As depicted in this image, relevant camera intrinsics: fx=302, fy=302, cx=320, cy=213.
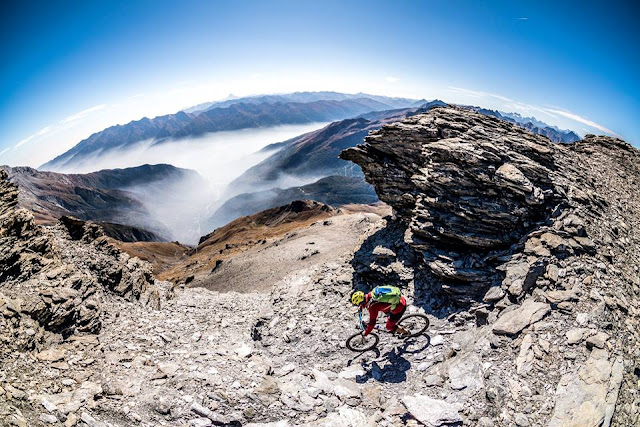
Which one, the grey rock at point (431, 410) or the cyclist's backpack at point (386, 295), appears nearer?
the grey rock at point (431, 410)

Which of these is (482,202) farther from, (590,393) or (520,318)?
(590,393)

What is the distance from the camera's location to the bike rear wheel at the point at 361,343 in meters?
13.1

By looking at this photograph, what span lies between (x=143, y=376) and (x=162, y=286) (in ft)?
53.8

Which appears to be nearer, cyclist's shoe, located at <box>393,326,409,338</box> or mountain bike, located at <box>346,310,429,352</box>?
cyclist's shoe, located at <box>393,326,409,338</box>

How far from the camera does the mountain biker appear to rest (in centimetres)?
1191

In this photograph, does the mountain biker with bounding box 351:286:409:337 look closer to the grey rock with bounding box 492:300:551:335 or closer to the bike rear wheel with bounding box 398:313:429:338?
the bike rear wheel with bounding box 398:313:429:338

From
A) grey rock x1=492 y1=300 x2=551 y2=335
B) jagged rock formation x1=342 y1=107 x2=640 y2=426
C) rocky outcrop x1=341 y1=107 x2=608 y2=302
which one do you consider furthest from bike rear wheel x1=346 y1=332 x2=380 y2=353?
grey rock x1=492 y1=300 x2=551 y2=335

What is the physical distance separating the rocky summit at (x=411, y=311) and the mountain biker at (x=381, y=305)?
1.34m

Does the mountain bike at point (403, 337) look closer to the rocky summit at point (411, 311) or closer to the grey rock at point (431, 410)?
the rocky summit at point (411, 311)

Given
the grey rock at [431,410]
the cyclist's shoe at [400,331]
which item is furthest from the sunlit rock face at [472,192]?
the grey rock at [431,410]

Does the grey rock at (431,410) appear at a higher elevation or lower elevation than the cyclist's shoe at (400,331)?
lower

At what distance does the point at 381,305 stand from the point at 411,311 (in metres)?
3.75

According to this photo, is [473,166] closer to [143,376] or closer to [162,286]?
[143,376]

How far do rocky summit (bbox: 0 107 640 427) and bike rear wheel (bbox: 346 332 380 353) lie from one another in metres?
0.47
